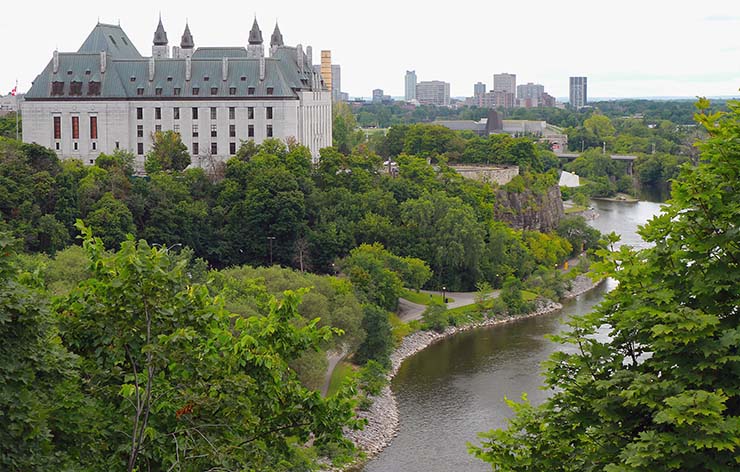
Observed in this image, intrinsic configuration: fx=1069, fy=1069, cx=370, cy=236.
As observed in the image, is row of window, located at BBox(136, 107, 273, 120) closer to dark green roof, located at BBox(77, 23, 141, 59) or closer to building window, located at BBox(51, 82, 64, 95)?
building window, located at BBox(51, 82, 64, 95)

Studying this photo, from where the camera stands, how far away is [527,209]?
217 ft

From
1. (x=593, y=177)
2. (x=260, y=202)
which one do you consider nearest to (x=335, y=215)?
(x=260, y=202)

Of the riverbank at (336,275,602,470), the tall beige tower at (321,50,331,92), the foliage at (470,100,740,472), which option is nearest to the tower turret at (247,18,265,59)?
the riverbank at (336,275,602,470)

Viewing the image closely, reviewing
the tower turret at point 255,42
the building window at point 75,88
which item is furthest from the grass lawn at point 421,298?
the building window at point 75,88

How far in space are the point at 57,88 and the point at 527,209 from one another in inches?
1125

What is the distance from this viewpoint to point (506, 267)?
52844mm

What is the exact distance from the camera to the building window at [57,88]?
58.2 m

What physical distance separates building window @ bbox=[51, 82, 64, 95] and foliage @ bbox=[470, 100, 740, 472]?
165 ft

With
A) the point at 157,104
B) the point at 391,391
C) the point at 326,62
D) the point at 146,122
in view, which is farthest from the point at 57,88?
the point at 326,62

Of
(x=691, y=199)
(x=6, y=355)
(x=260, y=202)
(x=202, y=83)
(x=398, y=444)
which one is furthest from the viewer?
(x=202, y=83)

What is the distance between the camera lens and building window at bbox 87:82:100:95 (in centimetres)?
5803

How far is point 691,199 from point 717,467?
9.08ft

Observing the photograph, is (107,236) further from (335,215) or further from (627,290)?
(627,290)

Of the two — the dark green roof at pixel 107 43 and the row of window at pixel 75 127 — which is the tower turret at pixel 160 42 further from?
the row of window at pixel 75 127
